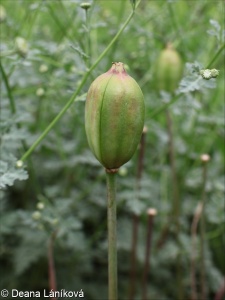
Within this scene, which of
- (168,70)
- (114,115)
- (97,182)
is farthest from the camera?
(97,182)

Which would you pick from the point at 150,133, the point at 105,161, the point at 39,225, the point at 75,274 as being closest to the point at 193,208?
the point at 150,133

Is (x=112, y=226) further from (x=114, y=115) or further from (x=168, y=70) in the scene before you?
(x=168, y=70)

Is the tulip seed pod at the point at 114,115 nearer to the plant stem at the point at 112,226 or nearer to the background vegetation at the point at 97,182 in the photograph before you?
the plant stem at the point at 112,226

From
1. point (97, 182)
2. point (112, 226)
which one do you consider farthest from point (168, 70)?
point (112, 226)

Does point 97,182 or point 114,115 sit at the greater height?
point 114,115

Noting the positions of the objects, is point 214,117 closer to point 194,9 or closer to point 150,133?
Answer: point 150,133

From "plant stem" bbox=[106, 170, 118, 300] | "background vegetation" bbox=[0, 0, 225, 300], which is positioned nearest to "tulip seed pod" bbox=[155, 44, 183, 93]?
"background vegetation" bbox=[0, 0, 225, 300]
